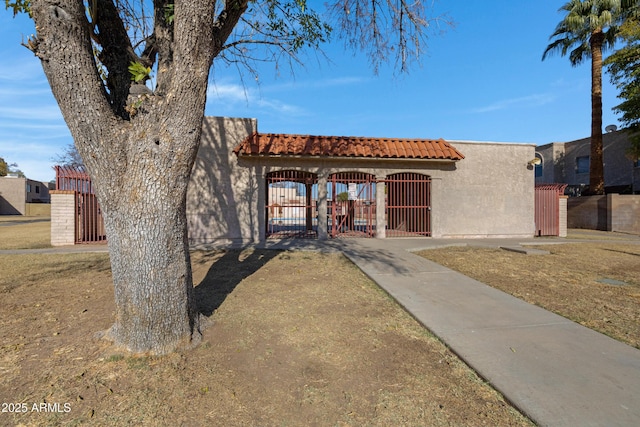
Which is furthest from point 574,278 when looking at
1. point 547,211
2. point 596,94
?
point 596,94

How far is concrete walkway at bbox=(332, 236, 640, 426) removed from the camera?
7.95 feet

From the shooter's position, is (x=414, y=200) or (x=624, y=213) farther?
(x=624, y=213)

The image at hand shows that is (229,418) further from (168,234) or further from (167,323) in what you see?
(168,234)

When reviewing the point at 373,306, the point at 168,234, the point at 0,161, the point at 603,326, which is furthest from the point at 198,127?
the point at 0,161

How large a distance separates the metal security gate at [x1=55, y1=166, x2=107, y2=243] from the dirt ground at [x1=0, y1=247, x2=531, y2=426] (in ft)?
21.8

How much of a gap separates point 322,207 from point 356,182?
1.63 meters

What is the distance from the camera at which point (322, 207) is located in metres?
11.8

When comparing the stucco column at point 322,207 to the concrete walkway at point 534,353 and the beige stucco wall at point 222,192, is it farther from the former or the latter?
the concrete walkway at point 534,353

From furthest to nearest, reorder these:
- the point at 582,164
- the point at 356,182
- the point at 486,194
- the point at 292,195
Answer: the point at 582,164 < the point at 292,195 < the point at 486,194 < the point at 356,182

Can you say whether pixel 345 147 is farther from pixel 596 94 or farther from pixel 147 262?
pixel 596 94

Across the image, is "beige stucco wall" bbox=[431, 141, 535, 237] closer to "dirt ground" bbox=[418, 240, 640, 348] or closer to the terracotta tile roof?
the terracotta tile roof

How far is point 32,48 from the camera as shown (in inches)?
120

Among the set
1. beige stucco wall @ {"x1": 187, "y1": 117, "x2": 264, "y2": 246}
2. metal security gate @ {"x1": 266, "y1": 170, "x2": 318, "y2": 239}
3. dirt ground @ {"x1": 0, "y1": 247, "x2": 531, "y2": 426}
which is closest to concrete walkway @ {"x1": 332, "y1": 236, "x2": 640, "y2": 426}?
dirt ground @ {"x1": 0, "y1": 247, "x2": 531, "y2": 426}

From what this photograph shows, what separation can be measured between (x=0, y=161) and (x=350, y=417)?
71.9 metres
